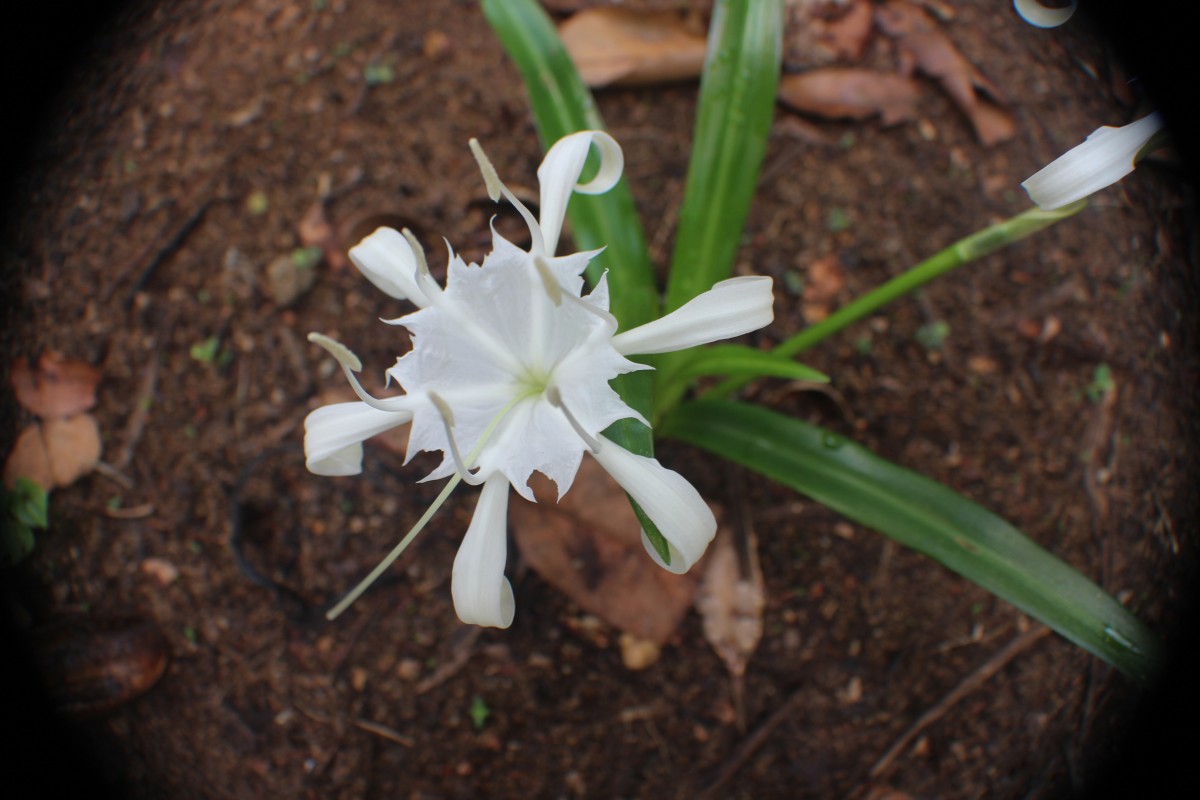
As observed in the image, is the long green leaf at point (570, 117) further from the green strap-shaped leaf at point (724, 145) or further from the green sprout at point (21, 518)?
the green sprout at point (21, 518)

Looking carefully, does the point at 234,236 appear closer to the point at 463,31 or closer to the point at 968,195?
the point at 463,31

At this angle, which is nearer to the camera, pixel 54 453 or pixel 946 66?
pixel 54 453

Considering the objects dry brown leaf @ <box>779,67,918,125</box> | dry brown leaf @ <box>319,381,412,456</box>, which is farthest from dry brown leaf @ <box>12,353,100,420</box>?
dry brown leaf @ <box>779,67,918,125</box>

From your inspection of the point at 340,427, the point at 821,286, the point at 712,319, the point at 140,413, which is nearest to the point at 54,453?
the point at 140,413

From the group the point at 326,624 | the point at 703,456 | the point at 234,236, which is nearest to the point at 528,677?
the point at 326,624

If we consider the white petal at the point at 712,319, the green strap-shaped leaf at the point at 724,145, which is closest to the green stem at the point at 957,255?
the green strap-shaped leaf at the point at 724,145

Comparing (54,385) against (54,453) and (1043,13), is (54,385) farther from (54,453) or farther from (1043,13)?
(1043,13)
